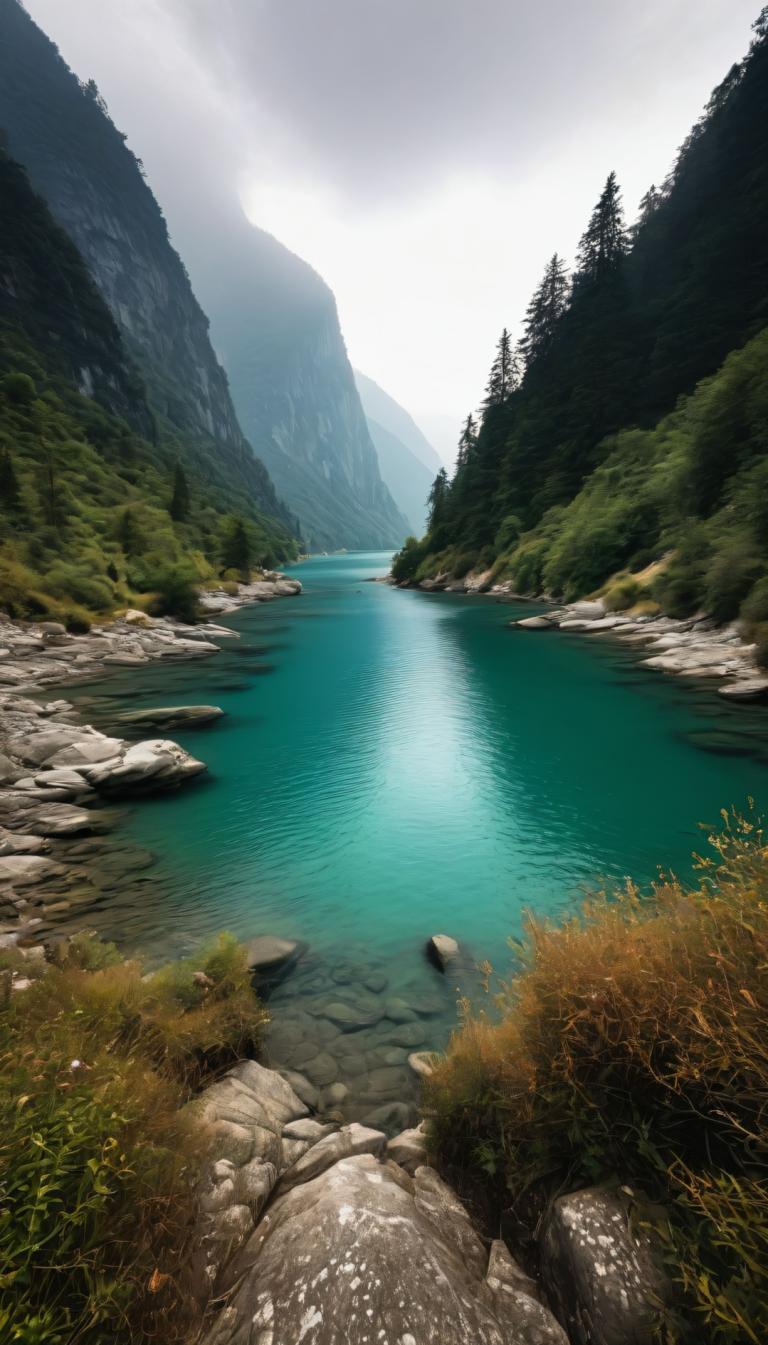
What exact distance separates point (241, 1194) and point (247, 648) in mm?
32263

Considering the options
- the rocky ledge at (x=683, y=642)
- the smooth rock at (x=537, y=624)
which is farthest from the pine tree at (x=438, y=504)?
the rocky ledge at (x=683, y=642)

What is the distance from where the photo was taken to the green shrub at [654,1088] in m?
2.52

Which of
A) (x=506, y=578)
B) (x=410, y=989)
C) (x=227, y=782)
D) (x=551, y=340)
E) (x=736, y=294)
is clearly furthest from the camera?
(x=551, y=340)

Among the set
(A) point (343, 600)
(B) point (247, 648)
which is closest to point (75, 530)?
(B) point (247, 648)

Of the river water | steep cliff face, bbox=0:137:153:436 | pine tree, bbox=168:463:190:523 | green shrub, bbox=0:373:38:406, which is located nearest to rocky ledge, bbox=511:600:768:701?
the river water

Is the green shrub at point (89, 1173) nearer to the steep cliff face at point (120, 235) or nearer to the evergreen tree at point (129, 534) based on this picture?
the evergreen tree at point (129, 534)

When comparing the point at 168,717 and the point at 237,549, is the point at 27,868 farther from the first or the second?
the point at 237,549

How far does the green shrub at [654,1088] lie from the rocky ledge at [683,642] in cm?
1892

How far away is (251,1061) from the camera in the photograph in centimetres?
517

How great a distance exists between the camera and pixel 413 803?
1352 centimetres

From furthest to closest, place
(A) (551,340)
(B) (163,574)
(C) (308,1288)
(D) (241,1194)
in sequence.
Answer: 1. (A) (551,340)
2. (B) (163,574)
3. (D) (241,1194)
4. (C) (308,1288)

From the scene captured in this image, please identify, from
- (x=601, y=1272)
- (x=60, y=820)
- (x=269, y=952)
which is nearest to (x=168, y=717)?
(x=60, y=820)

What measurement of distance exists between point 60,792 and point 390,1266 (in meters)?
11.7

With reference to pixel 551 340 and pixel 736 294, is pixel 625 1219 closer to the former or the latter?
pixel 736 294
